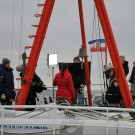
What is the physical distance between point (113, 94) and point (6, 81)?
8.66 feet

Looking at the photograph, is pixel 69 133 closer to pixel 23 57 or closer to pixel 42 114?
pixel 42 114

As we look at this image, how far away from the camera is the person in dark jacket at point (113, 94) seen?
41.3 feet

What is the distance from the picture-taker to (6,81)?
12.0 meters

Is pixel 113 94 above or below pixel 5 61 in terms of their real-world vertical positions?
below

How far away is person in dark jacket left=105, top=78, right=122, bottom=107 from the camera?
1258 centimetres

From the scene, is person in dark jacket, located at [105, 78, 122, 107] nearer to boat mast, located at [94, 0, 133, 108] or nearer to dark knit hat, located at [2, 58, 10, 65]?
boat mast, located at [94, 0, 133, 108]

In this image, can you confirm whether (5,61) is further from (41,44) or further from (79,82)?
(79,82)

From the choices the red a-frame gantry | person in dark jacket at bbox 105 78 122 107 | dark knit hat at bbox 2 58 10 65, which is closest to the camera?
the red a-frame gantry

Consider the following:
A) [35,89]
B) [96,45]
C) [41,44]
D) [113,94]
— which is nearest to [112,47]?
[41,44]

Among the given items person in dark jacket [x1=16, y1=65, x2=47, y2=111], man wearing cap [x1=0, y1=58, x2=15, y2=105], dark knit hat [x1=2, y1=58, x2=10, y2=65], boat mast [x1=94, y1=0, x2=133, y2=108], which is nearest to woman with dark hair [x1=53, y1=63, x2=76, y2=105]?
person in dark jacket [x1=16, y1=65, x2=47, y2=111]

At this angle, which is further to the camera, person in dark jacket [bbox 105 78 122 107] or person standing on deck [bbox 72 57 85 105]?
person standing on deck [bbox 72 57 85 105]

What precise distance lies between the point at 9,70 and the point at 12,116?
281 cm

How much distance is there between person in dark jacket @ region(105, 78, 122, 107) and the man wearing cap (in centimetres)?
236

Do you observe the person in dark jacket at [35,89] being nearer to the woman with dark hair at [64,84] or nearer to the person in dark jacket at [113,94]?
the woman with dark hair at [64,84]
